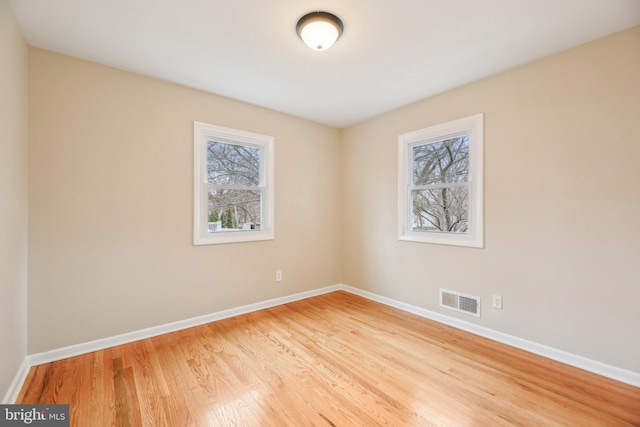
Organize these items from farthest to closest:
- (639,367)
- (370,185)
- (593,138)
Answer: (370,185) → (593,138) → (639,367)

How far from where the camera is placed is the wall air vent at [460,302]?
2.84 m

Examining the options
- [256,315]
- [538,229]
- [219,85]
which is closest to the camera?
[538,229]

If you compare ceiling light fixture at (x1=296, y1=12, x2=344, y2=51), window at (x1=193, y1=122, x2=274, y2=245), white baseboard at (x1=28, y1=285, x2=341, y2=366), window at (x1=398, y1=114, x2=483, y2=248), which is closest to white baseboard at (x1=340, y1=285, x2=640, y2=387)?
window at (x1=398, y1=114, x2=483, y2=248)

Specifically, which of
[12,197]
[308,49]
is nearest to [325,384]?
[12,197]

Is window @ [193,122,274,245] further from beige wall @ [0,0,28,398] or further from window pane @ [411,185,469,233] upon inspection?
window pane @ [411,185,469,233]

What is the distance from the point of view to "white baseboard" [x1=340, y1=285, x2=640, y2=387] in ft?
6.73

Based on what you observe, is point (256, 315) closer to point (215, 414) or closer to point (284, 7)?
point (215, 414)

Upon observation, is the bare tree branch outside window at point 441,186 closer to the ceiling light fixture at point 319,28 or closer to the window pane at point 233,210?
the ceiling light fixture at point 319,28

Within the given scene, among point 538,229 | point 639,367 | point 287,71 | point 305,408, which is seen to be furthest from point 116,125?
point 639,367

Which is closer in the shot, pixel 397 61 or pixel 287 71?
pixel 397 61

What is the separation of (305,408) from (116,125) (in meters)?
2.89

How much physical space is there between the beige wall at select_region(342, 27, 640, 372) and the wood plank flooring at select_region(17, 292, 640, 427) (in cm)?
40

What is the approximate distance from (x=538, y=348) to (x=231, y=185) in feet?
11.6

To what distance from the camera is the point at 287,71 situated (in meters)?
2.66
